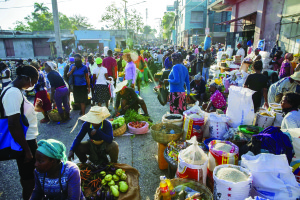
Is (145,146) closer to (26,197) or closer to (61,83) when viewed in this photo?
(26,197)

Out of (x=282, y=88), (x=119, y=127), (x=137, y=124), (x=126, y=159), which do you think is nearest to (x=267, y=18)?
(x=282, y=88)

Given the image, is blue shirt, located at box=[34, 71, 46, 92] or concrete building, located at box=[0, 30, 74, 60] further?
concrete building, located at box=[0, 30, 74, 60]

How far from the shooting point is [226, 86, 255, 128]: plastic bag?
11.4 feet

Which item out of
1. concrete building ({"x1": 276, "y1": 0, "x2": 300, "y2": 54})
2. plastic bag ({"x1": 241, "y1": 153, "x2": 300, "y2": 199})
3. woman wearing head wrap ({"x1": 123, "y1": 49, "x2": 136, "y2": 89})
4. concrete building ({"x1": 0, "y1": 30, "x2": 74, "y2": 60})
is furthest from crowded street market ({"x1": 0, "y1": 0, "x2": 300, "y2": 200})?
concrete building ({"x1": 0, "y1": 30, "x2": 74, "y2": 60})

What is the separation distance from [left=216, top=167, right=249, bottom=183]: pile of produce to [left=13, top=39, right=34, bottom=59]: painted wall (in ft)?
96.4

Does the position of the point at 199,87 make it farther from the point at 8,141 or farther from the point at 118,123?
the point at 8,141

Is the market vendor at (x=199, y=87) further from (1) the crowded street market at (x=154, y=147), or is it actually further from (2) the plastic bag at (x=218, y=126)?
Result: (2) the plastic bag at (x=218, y=126)

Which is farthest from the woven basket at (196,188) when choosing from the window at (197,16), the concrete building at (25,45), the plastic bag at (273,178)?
the window at (197,16)

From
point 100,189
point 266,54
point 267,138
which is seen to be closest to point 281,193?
point 267,138

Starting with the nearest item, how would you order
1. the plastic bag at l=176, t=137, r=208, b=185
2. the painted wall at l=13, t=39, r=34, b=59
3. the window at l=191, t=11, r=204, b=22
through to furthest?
the plastic bag at l=176, t=137, r=208, b=185 < the painted wall at l=13, t=39, r=34, b=59 < the window at l=191, t=11, r=204, b=22

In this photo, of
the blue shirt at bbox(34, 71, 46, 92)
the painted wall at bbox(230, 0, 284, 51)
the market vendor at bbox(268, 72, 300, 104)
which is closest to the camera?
the market vendor at bbox(268, 72, 300, 104)

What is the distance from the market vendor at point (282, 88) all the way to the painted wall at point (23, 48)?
28728 mm

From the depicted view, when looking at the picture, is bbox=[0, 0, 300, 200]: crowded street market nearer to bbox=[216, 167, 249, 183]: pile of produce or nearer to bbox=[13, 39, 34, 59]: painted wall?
bbox=[216, 167, 249, 183]: pile of produce

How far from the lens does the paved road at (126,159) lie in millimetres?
3242
